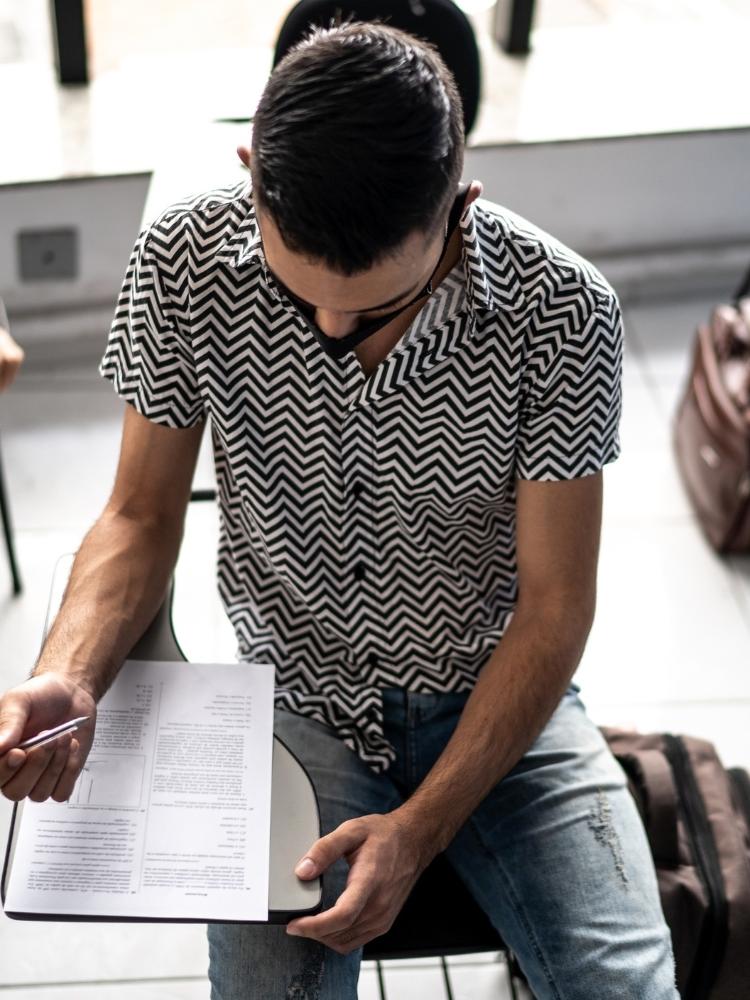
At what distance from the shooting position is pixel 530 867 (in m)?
1.21

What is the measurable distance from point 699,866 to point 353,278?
0.84 m

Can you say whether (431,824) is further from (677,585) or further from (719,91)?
(719,91)

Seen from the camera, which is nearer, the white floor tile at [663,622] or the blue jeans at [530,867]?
the blue jeans at [530,867]

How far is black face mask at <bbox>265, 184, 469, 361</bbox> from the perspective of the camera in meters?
1.05

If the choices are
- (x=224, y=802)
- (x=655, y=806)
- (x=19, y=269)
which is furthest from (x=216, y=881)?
(x=19, y=269)

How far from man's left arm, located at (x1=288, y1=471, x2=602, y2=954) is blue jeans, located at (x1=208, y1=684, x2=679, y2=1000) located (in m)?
0.08

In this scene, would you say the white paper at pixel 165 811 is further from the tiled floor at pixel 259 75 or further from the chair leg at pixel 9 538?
the tiled floor at pixel 259 75

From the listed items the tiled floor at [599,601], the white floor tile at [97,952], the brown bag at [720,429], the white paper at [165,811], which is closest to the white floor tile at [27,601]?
the tiled floor at [599,601]

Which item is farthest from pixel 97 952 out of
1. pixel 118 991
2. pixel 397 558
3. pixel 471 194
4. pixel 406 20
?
pixel 406 20

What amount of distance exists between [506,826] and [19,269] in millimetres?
1753

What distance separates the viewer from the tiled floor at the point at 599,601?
1.67 m

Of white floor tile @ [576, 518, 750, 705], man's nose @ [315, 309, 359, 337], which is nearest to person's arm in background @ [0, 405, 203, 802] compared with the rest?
man's nose @ [315, 309, 359, 337]

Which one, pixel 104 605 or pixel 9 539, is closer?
pixel 104 605

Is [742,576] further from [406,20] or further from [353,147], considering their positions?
[353,147]
